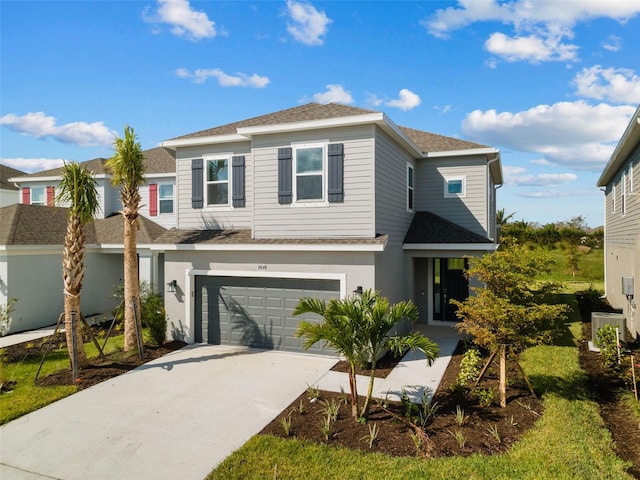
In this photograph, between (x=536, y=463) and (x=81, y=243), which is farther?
(x=81, y=243)

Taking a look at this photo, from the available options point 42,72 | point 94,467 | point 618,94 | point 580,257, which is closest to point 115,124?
point 42,72

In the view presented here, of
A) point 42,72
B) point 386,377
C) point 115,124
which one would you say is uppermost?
point 42,72

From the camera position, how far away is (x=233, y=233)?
38.3 ft

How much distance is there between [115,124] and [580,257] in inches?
1107

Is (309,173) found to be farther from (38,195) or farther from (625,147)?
(38,195)

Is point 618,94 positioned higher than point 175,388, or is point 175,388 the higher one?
point 618,94

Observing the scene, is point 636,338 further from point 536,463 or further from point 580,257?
point 580,257

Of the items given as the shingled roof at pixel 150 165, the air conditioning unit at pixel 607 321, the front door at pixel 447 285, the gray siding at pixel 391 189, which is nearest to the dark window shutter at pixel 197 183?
the gray siding at pixel 391 189

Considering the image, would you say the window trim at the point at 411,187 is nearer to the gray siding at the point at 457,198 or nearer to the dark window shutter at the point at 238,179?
the gray siding at the point at 457,198

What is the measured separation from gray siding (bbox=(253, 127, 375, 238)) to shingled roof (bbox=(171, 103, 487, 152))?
426 mm

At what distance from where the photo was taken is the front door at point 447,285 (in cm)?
1352

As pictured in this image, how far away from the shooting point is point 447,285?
13.6m

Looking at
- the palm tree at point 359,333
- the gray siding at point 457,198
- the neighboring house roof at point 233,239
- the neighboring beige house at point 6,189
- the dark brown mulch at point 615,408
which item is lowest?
the dark brown mulch at point 615,408

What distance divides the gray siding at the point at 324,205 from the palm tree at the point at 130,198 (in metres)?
3.14
